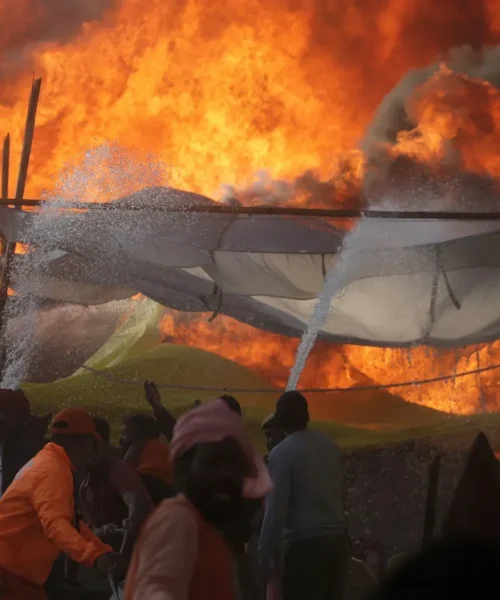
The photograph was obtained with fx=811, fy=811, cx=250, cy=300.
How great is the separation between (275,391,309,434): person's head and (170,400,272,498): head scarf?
1.66m

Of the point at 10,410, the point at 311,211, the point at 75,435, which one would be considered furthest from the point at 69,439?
the point at 311,211

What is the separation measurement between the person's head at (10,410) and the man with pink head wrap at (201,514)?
104 inches

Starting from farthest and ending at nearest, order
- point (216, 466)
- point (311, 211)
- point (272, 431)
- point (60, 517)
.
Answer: point (311, 211), point (272, 431), point (60, 517), point (216, 466)

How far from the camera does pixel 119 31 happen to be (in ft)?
48.2

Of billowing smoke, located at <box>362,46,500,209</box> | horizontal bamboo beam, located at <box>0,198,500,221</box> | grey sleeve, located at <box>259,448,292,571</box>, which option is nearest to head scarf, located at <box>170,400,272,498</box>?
grey sleeve, located at <box>259,448,292,571</box>

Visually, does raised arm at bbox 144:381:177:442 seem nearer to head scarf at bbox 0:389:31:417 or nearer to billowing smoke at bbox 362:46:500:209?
head scarf at bbox 0:389:31:417

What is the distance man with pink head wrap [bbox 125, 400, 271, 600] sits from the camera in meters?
1.86

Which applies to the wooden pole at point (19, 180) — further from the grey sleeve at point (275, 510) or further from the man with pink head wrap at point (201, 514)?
the man with pink head wrap at point (201, 514)

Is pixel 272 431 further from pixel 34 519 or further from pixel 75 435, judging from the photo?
pixel 34 519

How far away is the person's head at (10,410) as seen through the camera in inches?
174

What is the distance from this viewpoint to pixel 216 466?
1977 millimetres

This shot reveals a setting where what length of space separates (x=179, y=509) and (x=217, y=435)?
0.20 m

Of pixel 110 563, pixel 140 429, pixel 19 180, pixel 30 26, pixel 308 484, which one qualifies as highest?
pixel 30 26

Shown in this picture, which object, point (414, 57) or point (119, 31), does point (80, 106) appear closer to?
point (119, 31)
